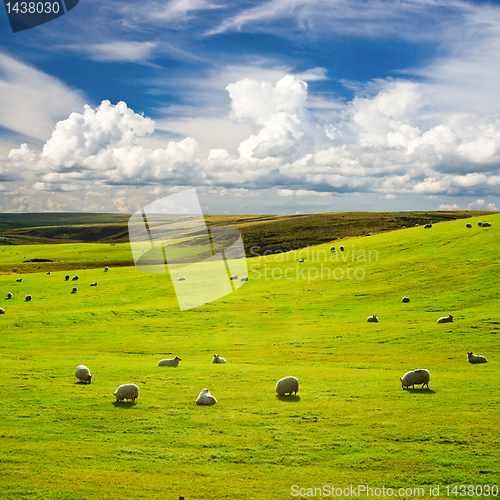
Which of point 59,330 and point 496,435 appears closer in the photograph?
point 496,435

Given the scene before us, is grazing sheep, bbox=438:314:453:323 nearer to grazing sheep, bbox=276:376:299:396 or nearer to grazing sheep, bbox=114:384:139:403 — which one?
grazing sheep, bbox=276:376:299:396

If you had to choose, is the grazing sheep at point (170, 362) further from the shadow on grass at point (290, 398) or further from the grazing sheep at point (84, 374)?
the shadow on grass at point (290, 398)

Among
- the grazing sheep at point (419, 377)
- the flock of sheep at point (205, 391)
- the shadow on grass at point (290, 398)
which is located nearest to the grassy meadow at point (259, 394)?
the shadow on grass at point (290, 398)

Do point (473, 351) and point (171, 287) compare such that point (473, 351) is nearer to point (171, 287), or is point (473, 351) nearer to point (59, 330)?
point (59, 330)

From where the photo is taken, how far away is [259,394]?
1808 centimetres

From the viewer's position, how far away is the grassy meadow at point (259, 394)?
1098cm

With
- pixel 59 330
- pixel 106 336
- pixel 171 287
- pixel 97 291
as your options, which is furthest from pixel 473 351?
pixel 97 291

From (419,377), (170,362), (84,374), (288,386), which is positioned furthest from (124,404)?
(419,377)

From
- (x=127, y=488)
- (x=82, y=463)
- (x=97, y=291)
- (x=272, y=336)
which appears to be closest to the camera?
(x=127, y=488)

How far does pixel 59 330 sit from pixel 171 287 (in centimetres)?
2363

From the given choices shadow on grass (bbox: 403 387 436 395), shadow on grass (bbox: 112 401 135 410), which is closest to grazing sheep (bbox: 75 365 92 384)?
shadow on grass (bbox: 112 401 135 410)

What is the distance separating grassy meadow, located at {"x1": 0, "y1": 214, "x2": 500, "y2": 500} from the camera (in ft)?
36.0

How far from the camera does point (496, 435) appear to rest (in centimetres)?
1280

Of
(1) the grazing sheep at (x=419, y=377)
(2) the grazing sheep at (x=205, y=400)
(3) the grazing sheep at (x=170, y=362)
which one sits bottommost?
(3) the grazing sheep at (x=170, y=362)
